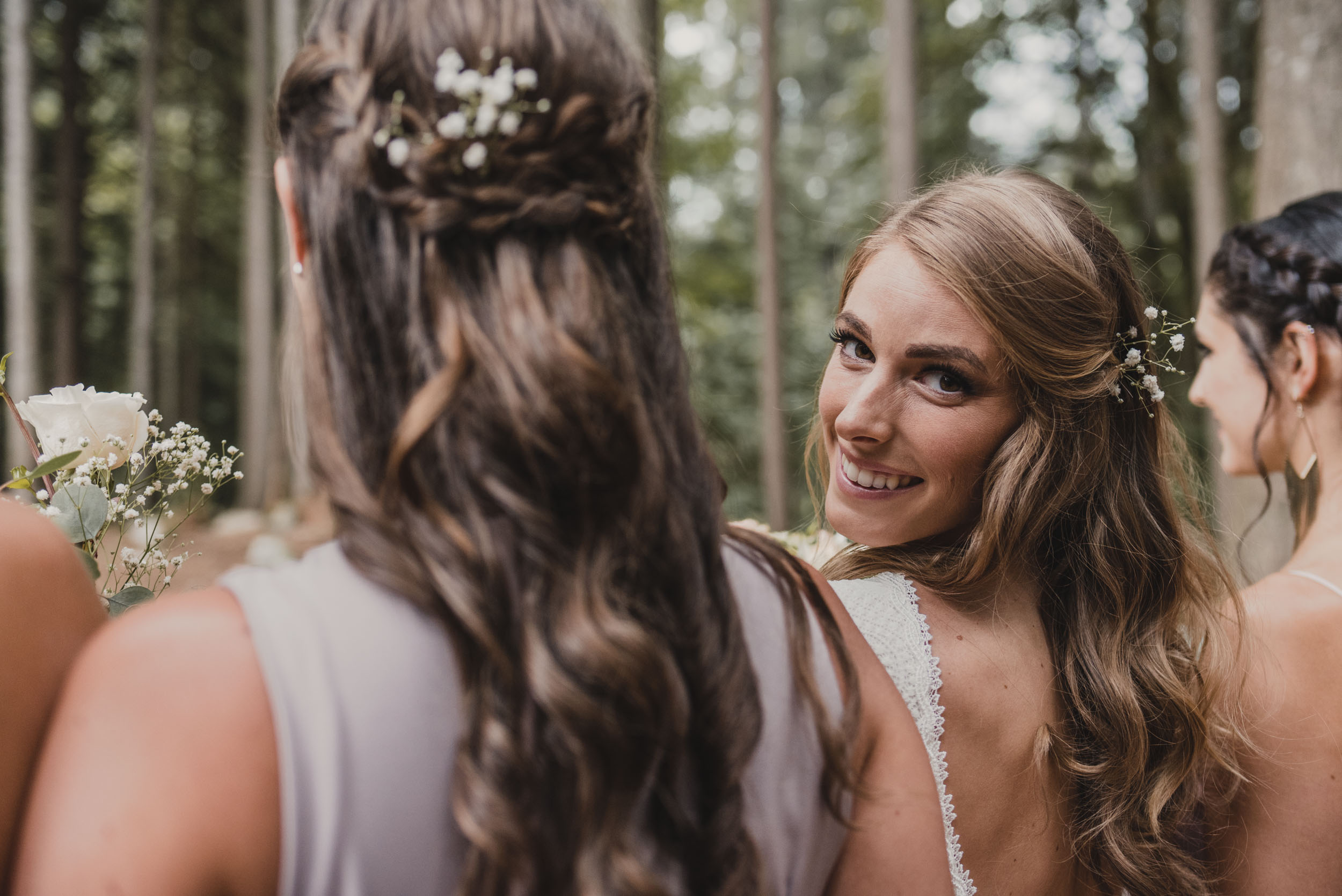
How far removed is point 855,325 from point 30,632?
5.02 feet

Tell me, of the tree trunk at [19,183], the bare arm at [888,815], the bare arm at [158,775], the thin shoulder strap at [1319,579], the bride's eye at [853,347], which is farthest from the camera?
the tree trunk at [19,183]

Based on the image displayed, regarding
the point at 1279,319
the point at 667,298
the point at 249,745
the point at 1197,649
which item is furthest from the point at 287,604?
the point at 1279,319

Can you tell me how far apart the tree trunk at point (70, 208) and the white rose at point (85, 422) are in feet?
41.4

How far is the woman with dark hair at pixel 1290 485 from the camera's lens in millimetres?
2086

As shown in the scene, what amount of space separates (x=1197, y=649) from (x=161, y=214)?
21161 millimetres

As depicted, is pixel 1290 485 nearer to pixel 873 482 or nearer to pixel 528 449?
pixel 873 482

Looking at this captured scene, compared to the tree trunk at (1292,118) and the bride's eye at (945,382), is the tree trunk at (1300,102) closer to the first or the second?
the tree trunk at (1292,118)

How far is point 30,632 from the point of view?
1069 mm

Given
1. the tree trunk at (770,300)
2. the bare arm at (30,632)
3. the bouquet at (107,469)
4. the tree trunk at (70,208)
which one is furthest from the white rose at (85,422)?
the tree trunk at (70,208)

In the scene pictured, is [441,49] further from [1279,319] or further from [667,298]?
[1279,319]

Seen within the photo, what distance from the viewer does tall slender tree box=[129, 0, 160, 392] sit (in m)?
13.4

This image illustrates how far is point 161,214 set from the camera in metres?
19.2

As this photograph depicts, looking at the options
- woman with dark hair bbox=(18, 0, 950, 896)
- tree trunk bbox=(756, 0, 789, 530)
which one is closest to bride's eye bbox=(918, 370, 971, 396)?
woman with dark hair bbox=(18, 0, 950, 896)

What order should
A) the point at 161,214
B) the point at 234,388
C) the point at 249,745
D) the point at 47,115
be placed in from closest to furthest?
the point at 249,745, the point at 47,115, the point at 161,214, the point at 234,388
